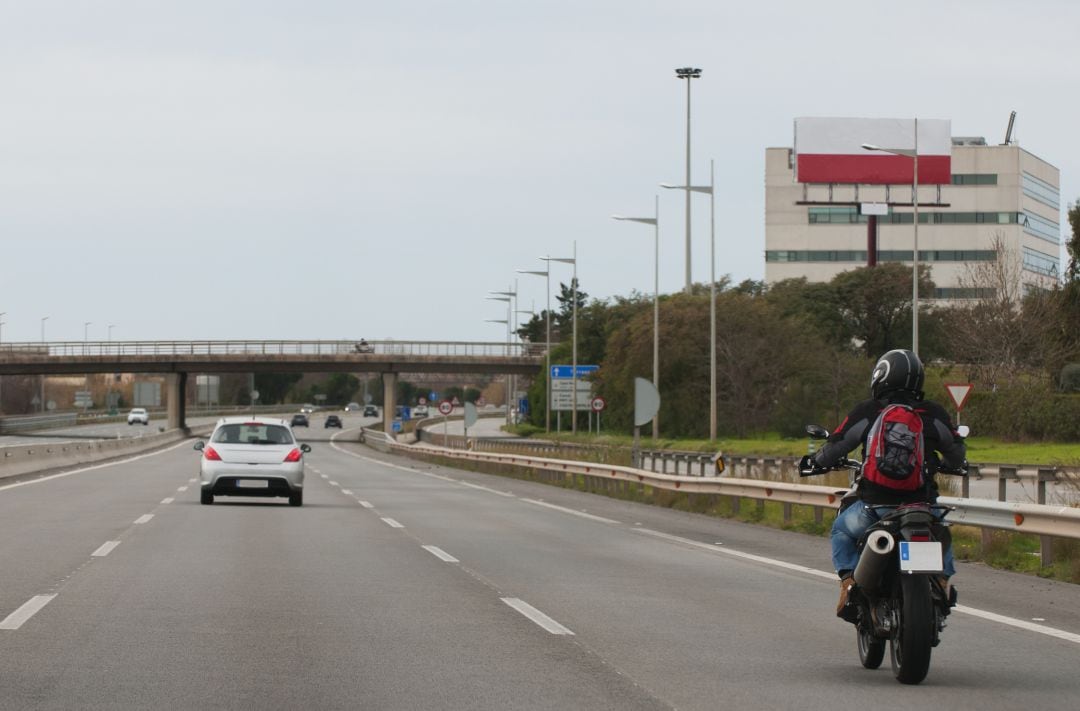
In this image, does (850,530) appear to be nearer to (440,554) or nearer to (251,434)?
(440,554)

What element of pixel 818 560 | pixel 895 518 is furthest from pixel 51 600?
pixel 818 560

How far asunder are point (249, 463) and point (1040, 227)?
111 metres

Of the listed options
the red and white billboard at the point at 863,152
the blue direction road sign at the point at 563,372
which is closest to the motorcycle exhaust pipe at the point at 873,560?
the blue direction road sign at the point at 563,372

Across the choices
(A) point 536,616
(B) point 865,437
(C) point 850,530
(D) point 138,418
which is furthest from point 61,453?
(D) point 138,418

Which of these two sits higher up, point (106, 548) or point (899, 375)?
point (899, 375)

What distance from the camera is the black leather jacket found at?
8.56m

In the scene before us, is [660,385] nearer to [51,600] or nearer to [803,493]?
[803,493]

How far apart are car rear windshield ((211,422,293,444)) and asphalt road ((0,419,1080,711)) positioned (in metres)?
5.13

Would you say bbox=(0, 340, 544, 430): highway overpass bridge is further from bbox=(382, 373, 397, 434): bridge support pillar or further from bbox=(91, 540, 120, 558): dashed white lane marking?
bbox=(91, 540, 120, 558): dashed white lane marking

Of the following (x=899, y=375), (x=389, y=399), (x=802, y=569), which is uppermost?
(x=389, y=399)

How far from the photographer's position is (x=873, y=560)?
27.3 ft

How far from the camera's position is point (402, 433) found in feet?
358

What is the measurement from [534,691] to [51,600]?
512 cm

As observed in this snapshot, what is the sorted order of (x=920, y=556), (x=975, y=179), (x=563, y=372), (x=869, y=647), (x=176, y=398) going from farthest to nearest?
(x=975, y=179)
(x=176, y=398)
(x=563, y=372)
(x=869, y=647)
(x=920, y=556)
